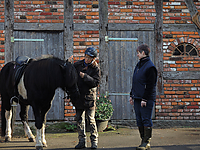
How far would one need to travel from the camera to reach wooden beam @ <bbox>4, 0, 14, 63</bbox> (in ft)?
22.5

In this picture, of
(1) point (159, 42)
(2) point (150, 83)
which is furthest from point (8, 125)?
(1) point (159, 42)

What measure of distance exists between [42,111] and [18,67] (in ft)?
3.70

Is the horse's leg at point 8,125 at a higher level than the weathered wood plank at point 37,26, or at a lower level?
lower

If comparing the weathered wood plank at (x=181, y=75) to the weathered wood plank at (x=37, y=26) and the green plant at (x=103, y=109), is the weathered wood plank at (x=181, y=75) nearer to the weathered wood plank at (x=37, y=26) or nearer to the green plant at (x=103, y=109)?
the green plant at (x=103, y=109)

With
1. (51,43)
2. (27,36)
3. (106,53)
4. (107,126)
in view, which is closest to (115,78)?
(106,53)

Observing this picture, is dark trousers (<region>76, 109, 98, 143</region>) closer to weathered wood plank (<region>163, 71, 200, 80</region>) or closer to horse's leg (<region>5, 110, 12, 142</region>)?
horse's leg (<region>5, 110, 12, 142</region>)

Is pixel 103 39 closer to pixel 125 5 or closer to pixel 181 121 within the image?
pixel 125 5

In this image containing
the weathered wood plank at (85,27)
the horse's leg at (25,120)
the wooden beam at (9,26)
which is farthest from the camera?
the weathered wood plank at (85,27)

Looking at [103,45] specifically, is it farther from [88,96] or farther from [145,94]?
[145,94]

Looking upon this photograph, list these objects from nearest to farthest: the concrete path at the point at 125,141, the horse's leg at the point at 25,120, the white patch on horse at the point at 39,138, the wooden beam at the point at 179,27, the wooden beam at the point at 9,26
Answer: the white patch on horse at the point at 39,138 → the concrete path at the point at 125,141 → the horse's leg at the point at 25,120 → the wooden beam at the point at 9,26 → the wooden beam at the point at 179,27

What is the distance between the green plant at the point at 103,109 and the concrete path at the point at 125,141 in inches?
16.6

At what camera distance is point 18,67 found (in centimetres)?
509

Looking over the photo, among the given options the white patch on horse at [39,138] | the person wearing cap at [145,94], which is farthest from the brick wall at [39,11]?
the white patch on horse at [39,138]

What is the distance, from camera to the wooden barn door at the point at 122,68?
700 cm
